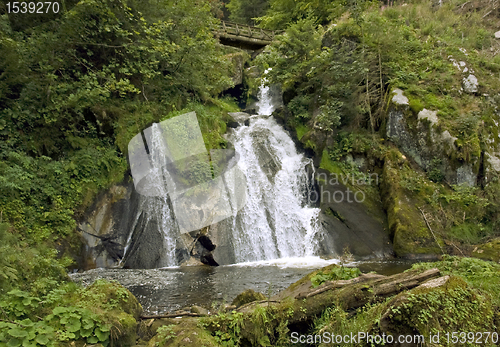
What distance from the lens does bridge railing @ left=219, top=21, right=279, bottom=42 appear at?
59.6ft

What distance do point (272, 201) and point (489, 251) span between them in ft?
21.5

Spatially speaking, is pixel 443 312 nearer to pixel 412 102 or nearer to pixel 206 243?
pixel 206 243

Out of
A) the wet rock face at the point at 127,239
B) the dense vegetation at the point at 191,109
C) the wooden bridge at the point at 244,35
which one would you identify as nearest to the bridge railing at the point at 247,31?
the wooden bridge at the point at 244,35

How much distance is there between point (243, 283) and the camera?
680cm

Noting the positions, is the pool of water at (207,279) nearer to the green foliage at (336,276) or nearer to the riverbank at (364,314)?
the green foliage at (336,276)

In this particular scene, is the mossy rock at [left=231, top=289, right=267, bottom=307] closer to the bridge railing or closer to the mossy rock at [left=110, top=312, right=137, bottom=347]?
the mossy rock at [left=110, top=312, right=137, bottom=347]

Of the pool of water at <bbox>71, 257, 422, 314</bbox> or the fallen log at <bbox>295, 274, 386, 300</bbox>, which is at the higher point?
the fallen log at <bbox>295, 274, 386, 300</bbox>

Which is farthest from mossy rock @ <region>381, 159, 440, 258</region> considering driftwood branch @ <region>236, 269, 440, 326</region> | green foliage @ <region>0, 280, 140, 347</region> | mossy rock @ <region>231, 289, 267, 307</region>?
green foliage @ <region>0, 280, 140, 347</region>

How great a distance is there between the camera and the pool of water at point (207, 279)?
5.86 m

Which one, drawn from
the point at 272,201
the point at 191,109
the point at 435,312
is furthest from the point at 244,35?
the point at 435,312

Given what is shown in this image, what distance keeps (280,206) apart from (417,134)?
577 centimetres

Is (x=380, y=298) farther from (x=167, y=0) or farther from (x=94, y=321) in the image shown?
(x=167, y=0)

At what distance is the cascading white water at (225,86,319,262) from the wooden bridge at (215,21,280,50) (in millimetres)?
7843

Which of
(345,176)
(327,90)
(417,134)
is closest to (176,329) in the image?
(345,176)
